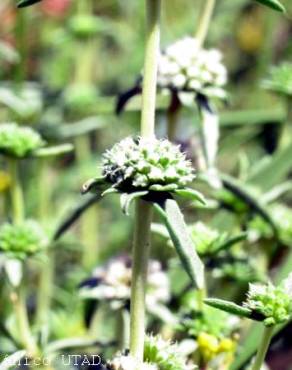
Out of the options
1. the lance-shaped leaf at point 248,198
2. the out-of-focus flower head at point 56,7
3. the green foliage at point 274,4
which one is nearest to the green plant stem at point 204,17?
the lance-shaped leaf at point 248,198

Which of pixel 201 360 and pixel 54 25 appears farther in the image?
pixel 54 25

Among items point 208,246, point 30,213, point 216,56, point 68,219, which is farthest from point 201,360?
point 30,213

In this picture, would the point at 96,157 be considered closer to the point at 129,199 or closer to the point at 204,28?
the point at 204,28

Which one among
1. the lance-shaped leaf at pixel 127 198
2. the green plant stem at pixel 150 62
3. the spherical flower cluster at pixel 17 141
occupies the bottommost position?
the lance-shaped leaf at pixel 127 198

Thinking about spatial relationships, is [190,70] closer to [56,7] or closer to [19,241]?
[19,241]

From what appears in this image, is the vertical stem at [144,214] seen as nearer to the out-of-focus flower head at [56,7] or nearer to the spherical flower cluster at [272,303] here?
the spherical flower cluster at [272,303]

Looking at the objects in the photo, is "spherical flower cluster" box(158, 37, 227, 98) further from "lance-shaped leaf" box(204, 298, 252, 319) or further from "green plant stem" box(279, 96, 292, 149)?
"lance-shaped leaf" box(204, 298, 252, 319)

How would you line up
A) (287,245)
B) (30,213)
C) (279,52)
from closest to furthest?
(287,245) → (30,213) → (279,52)
